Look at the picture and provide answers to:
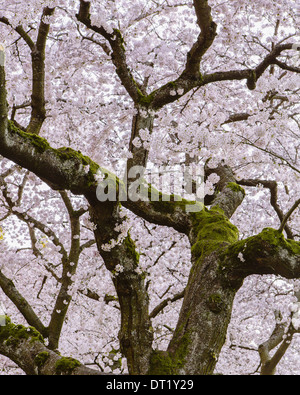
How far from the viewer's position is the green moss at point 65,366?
153 inches

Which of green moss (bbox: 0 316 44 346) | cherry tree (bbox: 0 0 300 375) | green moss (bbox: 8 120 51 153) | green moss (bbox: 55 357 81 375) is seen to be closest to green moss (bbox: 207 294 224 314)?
cherry tree (bbox: 0 0 300 375)

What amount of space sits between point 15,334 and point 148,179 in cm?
480

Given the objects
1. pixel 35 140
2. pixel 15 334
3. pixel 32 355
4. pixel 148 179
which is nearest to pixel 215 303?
pixel 32 355

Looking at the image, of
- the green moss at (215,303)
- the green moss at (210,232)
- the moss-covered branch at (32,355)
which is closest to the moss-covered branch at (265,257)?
the green moss at (215,303)

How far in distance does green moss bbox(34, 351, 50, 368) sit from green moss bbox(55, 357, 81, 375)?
179 mm

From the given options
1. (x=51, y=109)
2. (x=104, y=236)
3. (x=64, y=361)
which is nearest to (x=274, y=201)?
(x=104, y=236)

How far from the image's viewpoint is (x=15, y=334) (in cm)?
440

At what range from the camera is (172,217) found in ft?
16.0

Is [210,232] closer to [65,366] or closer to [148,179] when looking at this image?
[65,366]

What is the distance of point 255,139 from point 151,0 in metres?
3.37

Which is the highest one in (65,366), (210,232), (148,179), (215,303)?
(148,179)

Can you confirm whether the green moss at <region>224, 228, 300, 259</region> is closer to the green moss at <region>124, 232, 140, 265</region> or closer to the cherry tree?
the cherry tree

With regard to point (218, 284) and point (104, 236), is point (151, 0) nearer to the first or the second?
point (104, 236)

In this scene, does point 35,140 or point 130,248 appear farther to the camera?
point 130,248
